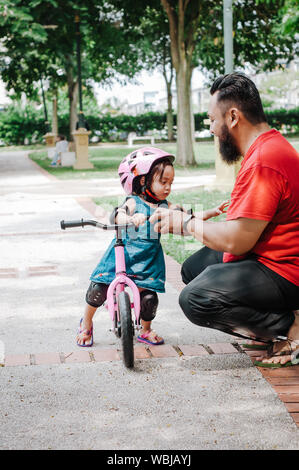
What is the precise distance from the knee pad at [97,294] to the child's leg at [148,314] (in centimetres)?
24

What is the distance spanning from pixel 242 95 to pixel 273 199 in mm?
570

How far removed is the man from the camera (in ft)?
10.5

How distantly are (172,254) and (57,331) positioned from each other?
2728 millimetres

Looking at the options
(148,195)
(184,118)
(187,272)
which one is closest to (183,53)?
(184,118)

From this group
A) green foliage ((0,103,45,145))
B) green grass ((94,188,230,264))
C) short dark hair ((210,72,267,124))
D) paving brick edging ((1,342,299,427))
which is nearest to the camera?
short dark hair ((210,72,267,124))

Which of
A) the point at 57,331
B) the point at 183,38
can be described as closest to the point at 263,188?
the point at 57,331

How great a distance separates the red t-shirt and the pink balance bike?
758 mm

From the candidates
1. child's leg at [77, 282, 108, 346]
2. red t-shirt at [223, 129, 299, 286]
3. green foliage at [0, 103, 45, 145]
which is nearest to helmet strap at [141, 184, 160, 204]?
child's leg at [77, 282, 108, 346]

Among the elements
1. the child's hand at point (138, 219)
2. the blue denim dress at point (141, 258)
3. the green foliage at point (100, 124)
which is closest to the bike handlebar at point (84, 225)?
the child's hand at point (138, 219)

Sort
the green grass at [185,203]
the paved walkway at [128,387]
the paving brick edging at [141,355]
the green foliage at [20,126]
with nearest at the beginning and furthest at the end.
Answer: the paved walkway at [128,387] < the paving brick edging at [141,355] < the green grass at [185,203] < the green foliage at [20,126]

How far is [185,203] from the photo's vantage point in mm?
10633

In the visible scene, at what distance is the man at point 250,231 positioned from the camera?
319 centimetres

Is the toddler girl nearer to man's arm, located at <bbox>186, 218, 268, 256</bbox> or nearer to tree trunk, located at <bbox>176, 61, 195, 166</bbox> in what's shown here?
man's arm, located at <bbox>186, 218, 268, 256</bbox>

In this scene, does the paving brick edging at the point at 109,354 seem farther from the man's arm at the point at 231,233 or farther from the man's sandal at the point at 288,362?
the man's arm at the point at 231,233
